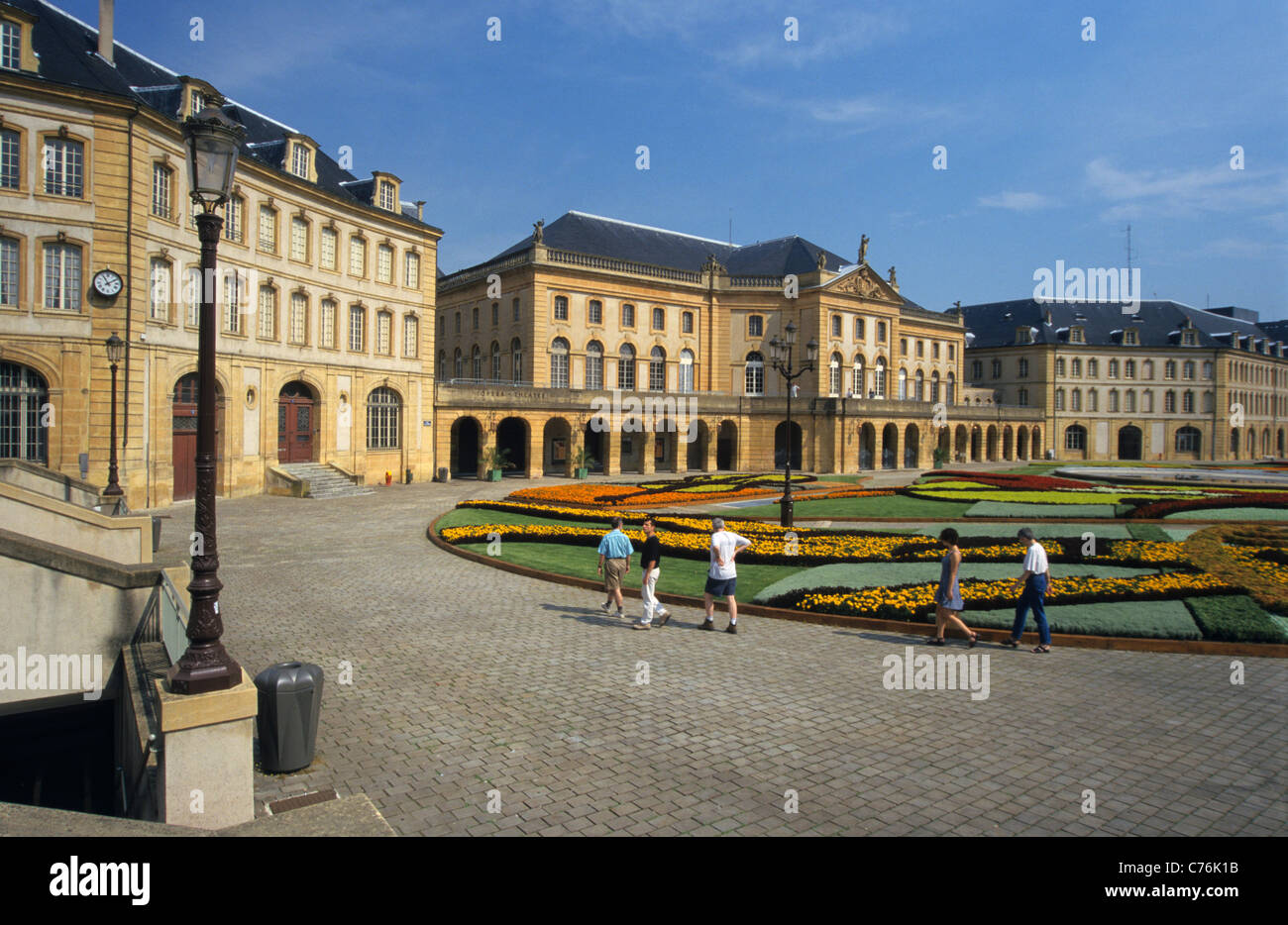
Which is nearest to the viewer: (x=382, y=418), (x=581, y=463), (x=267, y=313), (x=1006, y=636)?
(x=1006, y=636)

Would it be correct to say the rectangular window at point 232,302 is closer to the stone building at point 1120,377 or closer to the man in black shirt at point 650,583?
the man in black shirt at point 650,583

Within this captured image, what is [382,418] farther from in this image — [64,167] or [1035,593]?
[1035,593]

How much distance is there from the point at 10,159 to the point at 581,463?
30.3m

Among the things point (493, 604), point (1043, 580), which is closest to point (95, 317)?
point (493, 604)

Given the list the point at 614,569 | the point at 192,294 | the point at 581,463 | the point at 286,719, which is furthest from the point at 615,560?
the point at 581,463

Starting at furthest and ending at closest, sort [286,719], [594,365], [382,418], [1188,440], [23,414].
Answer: [1188,440] < [594,365] < [382,418] < [23,414] < [286,719]

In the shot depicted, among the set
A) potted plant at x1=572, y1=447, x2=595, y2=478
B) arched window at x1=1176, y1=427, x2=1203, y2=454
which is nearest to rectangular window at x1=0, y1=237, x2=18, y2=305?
potted plant at x1=572, y1=447, x2=595, y2=478

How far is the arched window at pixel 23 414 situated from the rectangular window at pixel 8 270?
216cm

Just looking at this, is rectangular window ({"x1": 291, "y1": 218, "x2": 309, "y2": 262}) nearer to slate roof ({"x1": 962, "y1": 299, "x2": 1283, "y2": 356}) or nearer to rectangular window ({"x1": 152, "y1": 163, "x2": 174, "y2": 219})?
rectangular window ({"x1": 152, "y1": 163, "x2": 174, "y2": 219})

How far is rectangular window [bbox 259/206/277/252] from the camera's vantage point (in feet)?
112

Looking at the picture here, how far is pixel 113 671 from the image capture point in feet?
35.9

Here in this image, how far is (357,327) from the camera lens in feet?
131
